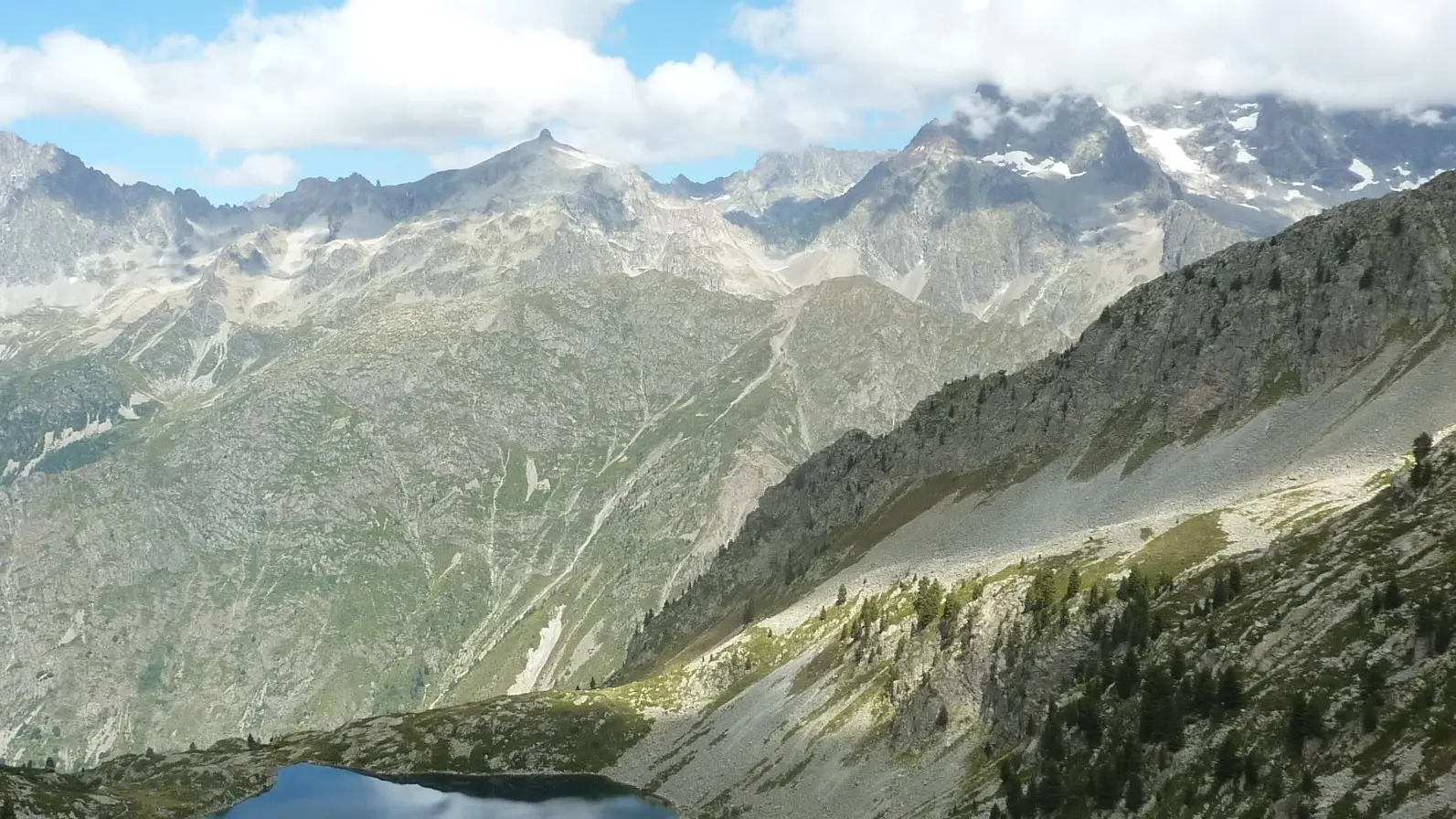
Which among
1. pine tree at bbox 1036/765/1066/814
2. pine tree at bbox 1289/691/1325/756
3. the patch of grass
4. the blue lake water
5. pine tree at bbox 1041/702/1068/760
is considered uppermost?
pine tree at bbox 1289/691/1325/756

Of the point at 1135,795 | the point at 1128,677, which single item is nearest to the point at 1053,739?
the point at 1128,677

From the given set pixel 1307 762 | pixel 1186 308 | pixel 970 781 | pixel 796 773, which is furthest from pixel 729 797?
pixel 1186 308

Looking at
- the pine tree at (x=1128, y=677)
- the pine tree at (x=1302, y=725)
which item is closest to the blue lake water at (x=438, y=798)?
the pine tree at (x=1128, y=677)

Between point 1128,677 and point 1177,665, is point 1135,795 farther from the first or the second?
point 1128,677

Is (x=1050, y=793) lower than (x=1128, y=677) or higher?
lower

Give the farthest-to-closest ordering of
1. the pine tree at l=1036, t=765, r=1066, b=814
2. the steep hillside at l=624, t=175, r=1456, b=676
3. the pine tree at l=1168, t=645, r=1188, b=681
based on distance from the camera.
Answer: the steep hillside at l=624, t=175, r=1456, b=676 < the pine tree at l=1168, t=645, r=1188, b=681 < the pine tree at l=1036, t=765, r=1066, b=814

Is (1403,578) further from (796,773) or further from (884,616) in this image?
(884,616)

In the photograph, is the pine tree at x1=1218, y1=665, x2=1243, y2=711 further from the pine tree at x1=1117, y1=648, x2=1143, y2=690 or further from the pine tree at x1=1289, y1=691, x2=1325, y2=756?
the pine tree at x1=1117, y1=648, x2=1143, y2=690

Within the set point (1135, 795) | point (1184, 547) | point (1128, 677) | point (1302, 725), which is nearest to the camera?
point (1302, 725)

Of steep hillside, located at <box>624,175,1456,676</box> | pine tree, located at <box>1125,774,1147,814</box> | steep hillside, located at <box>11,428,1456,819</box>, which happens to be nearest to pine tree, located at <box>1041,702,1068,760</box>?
steep hillside, located at <box>11,428,1456,819</box>
